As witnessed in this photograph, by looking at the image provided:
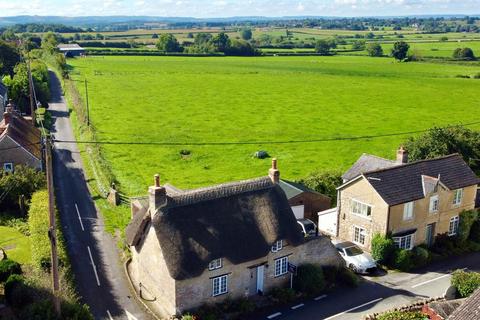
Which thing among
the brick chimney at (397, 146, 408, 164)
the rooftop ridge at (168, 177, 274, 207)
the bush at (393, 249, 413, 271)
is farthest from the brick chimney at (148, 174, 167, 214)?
the brick chimney at (397, 146, 408, 164)

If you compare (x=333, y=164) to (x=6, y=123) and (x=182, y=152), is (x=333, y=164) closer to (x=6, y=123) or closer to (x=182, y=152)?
(x=182, y=152)

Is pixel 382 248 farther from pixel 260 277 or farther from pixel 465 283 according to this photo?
pixel 260 277

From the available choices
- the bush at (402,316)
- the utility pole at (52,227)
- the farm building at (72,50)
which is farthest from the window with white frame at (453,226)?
the farm building at (72,50)

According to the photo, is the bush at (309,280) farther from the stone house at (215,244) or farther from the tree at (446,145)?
the tree at (446,145)

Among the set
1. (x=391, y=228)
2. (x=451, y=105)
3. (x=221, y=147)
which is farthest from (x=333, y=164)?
(x=451, y=105)

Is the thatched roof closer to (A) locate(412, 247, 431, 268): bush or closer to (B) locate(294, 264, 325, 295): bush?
(B) locate(294, 264, 325, 295): bush
